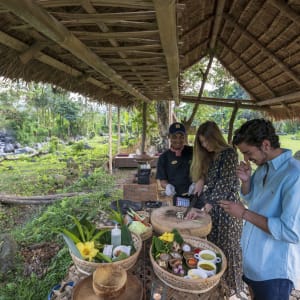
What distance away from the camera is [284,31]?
9.44 feet

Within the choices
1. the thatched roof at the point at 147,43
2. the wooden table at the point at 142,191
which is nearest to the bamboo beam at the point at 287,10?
the thatched roof at the point at 147,43

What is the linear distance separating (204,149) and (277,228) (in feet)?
3.98

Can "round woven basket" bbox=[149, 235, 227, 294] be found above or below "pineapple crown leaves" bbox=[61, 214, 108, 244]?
below

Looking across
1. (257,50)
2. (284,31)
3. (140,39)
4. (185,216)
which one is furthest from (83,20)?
(257,50)

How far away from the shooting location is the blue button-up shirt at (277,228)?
46.5 inches

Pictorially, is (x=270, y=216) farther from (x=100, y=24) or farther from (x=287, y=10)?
(x=287, y=10)

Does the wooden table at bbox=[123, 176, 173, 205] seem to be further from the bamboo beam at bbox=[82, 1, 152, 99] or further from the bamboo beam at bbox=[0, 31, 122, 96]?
the bamboo beam at bbox=[82, 1, 152, 99]

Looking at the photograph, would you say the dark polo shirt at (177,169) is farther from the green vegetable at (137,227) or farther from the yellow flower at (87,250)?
the yellow flower at (87,250)

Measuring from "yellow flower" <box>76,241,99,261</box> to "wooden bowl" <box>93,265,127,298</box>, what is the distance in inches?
5.8

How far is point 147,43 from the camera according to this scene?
155 cm

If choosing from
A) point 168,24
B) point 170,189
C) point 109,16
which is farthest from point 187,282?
point 170,189

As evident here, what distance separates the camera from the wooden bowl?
102 cm

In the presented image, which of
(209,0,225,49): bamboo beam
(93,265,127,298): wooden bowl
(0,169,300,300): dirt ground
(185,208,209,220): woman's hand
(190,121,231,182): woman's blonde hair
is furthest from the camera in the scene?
(0,169,300,300): dirt ground

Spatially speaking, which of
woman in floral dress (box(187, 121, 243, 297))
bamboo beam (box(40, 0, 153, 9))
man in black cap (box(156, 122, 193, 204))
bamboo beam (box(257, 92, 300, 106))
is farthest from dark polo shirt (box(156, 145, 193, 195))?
bamboo beam (box(40, 0, 153, 9))
